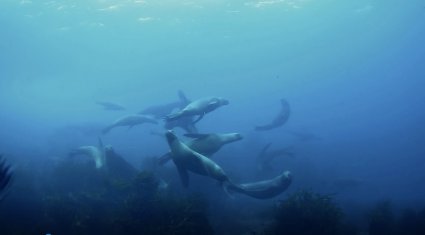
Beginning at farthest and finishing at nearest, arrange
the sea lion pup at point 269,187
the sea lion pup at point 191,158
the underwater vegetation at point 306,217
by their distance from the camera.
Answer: the sea lion pup at point 269,187 < the sea lion pup at point 191,158 < the underwater vegetation at point 306,217

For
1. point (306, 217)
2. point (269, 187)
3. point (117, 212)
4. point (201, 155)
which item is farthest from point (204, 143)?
point (306, 217)

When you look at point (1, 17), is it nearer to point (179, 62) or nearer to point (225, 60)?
point (179, 62)

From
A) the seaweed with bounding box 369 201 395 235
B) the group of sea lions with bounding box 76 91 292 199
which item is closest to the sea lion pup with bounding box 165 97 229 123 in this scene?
the group of sea lions with bounding box 76 91 292 199

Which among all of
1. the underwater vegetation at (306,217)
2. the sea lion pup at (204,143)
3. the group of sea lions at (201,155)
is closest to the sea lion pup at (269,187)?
the group of sea lions at (201,155)

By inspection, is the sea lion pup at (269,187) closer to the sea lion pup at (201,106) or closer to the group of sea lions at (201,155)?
the group of sea lions at (201,155)

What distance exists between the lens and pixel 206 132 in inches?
1332

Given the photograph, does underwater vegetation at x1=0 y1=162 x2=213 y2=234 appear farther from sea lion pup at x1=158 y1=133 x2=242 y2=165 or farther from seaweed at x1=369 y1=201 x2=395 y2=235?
seaweed at x1=369 y1=201 x2=395 y2=235

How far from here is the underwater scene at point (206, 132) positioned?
33.2 ft

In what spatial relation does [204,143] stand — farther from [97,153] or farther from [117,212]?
[97,153]

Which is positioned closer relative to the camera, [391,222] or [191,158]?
[191,158]

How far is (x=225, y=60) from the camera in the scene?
92.1m

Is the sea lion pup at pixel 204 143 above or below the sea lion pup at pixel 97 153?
above

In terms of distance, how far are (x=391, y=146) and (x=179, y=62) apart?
57338 mm

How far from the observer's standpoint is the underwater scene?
398 inches
